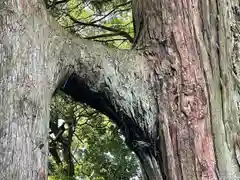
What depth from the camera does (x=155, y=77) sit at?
1546mm

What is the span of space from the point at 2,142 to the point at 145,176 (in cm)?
53

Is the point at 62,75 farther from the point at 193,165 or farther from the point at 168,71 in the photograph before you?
the point at 193,165

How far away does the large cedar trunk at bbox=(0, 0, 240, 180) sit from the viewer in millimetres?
1293

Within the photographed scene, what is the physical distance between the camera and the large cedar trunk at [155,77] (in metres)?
1.29

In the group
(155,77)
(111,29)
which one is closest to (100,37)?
(111,29)

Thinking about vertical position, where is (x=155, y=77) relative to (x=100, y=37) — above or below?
below

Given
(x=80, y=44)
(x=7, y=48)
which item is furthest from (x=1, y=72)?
(x=80, y=44)

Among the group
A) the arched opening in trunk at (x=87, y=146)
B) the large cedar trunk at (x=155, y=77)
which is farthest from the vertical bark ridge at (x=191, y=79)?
the arched opening in trunk at (x=87, y=146)

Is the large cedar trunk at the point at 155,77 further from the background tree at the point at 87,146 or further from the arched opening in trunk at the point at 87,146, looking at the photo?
the background tree at the point at 87,146

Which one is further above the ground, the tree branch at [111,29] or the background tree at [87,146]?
the tree branch at [111,29]

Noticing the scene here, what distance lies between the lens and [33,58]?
130 centimetres

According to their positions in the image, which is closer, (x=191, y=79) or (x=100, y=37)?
(x=191, y=79)

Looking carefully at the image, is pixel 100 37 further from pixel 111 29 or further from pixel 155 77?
pixel 155 77

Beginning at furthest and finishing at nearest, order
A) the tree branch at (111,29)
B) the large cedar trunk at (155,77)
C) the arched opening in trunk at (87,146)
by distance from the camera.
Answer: the tree branch at (111,29) < the arched opening in trunk at (87,146) < the large cedar trunk at (155,77)
